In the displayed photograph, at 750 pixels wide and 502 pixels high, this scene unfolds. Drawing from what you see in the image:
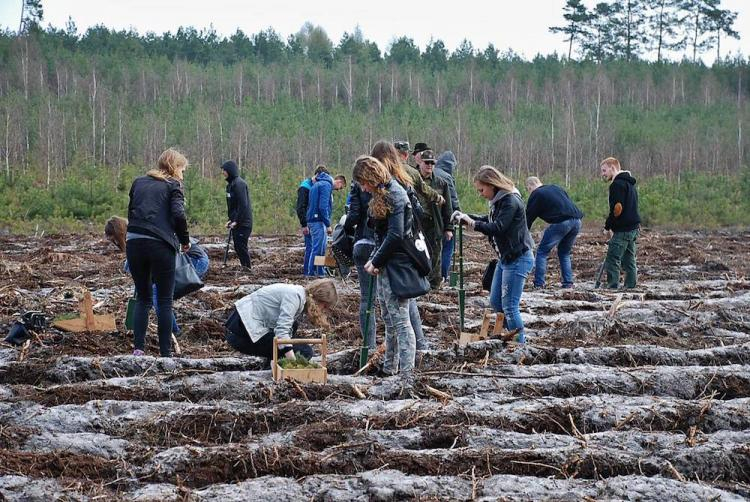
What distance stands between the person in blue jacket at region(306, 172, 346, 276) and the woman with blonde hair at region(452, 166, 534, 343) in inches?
221

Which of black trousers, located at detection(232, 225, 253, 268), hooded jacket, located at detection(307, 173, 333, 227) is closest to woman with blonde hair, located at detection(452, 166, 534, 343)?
hooded jacket, located at detection(307, 173, 333, 227)

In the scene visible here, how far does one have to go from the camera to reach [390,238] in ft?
24.5

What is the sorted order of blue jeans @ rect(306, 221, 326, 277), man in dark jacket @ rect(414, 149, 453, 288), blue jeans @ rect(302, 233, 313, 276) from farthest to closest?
blue jeans @ rect(302, 233, 313, 276) → blue jeans @ rect(306, 221, 326, 277) → man in dark jacket @ rect(414, 149, 453, 288)

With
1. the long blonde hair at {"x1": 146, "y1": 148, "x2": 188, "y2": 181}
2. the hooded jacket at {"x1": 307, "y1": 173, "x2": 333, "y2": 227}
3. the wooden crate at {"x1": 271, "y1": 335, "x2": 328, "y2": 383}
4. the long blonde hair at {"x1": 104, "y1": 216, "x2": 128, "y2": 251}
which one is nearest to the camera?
the wooden crate at {"x1": 271, "y1": 335, "x2": 328, "y2": 383}

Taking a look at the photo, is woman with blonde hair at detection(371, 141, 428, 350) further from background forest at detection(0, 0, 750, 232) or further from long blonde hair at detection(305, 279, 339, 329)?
background forest at detection(0, 0, 750, 232)

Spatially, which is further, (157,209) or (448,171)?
(448,171)

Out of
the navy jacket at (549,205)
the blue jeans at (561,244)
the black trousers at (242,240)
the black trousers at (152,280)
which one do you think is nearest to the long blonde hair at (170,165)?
the black trousers at (152,280)

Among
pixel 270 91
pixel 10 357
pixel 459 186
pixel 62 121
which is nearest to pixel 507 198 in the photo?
pixel 10 357

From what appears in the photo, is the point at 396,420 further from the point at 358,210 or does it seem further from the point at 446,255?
the point at 446,255

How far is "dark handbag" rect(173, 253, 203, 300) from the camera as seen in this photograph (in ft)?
28.8

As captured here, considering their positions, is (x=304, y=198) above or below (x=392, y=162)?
below

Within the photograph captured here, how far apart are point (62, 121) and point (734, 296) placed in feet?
129

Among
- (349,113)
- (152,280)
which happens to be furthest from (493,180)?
(349,113)

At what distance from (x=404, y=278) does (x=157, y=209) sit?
86.2 inches
